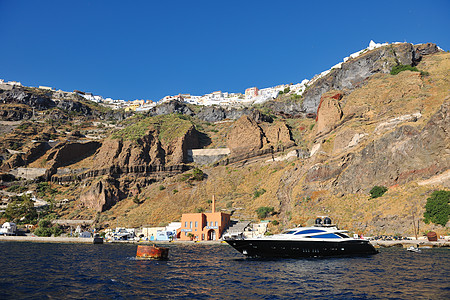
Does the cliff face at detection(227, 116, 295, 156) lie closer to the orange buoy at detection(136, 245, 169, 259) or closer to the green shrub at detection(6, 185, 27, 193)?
the green shrub at detection(6, 185, 27, 193)

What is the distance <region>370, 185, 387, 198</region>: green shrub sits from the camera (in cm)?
5934

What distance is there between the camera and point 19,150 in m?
132

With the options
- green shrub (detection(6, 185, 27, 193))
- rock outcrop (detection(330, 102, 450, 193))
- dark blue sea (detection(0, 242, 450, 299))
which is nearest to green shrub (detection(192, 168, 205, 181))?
rock outcrop (detection(330, 102, 450, 193))

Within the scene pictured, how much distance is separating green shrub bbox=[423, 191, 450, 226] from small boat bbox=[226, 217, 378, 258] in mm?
21687

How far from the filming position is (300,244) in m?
33.4

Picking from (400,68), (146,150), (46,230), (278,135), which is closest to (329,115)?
(278,135)

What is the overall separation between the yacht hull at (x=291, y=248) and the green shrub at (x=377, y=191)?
89.6 feet

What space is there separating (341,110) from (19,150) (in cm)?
11763

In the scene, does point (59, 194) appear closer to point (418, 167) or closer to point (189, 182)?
point (189, 182)

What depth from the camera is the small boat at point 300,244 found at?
33.5m

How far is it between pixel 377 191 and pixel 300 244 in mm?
32506

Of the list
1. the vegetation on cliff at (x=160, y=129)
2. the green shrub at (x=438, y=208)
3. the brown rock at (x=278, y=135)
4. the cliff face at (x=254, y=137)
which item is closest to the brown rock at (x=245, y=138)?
the cliff face at (x=254, y=137)

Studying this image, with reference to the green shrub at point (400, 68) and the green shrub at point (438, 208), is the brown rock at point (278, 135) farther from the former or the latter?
the green shrub at point (438, 208)

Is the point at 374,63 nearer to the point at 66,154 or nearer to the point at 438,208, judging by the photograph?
the point at 438,208
